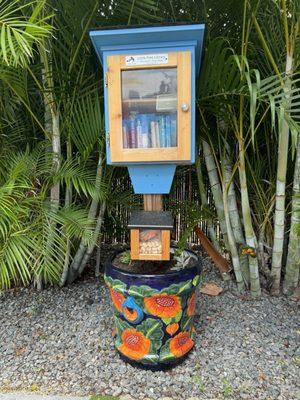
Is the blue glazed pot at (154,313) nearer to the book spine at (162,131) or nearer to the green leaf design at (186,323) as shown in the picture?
the green leaf design at (186,323)


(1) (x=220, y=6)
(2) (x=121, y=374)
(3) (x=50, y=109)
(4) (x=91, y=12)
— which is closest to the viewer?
(2) (x=121, y=374)

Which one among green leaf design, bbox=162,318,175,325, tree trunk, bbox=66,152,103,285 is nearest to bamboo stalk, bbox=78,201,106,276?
tree trunk, bbox=66,152,103,285

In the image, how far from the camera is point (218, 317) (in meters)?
2.29

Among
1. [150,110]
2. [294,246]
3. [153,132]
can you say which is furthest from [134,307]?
[294,246]

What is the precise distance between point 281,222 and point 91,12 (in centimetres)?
177

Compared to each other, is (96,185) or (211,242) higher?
(96,185)

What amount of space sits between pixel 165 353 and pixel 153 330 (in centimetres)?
16

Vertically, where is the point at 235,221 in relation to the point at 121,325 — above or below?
above

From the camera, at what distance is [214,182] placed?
2479mm

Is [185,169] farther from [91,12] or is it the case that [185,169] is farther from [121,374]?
[121,374]

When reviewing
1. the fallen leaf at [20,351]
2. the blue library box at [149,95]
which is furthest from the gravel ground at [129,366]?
the blue library box at [149,95]

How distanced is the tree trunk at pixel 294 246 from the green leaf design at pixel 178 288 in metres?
0.86

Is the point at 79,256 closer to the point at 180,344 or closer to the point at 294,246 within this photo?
the point at 180,344

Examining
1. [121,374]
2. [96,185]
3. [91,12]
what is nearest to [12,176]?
[96,185]
